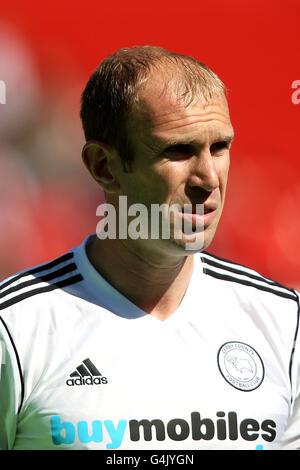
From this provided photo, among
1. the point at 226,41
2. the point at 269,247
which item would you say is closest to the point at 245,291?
the point at 269,247

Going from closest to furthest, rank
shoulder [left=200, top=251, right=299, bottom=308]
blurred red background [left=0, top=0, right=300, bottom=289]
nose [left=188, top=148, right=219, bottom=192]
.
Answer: nose [left=188, top=148, right=219, bottom=192] < shoulder [left=200, top=251, right=299, bottom=308] < blurred red background [left=0, top=0, right=300, bottom=289]

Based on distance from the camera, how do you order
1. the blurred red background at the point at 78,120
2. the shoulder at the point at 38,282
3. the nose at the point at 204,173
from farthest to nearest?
the blurred red background at the point at 78,120 < the shoulder at the point at 38,282 < the nose at the point at 204,173

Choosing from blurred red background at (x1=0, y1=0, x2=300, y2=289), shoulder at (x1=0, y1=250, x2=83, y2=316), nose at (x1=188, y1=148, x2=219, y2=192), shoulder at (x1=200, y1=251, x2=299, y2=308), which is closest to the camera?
nose at (x1=188, y1=148, x2=219, y2=192)

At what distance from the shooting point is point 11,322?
203 centimetres

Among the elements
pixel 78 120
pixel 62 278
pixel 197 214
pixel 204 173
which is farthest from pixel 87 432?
pixel 78 120

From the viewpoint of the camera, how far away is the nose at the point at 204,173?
1.93 metres

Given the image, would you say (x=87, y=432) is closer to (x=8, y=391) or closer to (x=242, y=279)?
(x=8, y=391)

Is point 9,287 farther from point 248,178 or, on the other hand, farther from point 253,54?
point 253,54

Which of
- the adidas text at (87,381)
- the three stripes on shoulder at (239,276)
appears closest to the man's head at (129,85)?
the three stripes on shoulder at (239,276)

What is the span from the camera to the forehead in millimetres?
1932

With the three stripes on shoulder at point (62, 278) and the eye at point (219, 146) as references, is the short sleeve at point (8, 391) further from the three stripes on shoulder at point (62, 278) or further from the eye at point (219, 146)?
the eye at point (219, 146)

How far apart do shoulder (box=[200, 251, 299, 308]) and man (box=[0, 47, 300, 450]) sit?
0.26 feet

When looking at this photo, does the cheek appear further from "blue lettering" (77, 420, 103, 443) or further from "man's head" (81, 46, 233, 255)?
"blue lettering" (77, 420, 103, 443)

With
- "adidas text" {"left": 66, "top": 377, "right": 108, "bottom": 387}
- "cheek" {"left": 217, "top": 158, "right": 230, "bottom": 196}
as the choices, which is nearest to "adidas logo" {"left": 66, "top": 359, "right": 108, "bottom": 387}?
"adidas text" {"left": 66, "top": 377, "right": 108, "bottom": 387}
